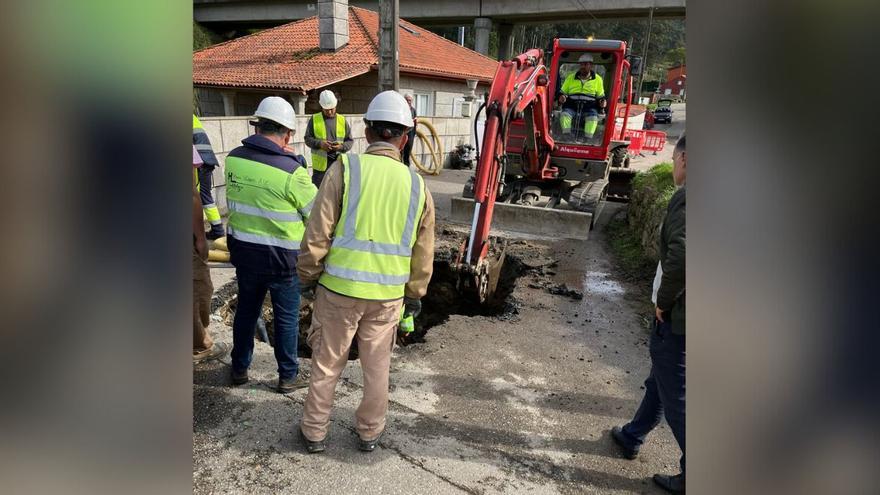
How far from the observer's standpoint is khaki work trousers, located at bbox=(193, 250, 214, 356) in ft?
12.4

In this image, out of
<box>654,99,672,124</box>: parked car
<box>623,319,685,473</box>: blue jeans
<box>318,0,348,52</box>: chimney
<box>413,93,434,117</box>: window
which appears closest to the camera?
<box>623,319,685,473</box>: blue jeans

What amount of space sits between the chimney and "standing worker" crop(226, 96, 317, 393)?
14163 mm

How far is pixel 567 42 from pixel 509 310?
570 cm


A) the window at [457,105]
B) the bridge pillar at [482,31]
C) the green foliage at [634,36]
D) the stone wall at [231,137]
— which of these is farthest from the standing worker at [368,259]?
the green foliage at [634,36]

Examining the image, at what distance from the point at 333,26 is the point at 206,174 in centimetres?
1298

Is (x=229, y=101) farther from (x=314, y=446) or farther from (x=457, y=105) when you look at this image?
(x=314, y=446)

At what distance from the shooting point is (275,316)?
3502 millimetres

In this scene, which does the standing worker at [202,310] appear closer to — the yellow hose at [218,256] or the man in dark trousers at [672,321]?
the yellow hose at [218,256]

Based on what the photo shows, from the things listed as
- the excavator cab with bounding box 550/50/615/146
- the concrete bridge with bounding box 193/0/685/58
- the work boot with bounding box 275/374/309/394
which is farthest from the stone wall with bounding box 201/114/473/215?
the concrete bridge with bounding box 193/0/685/58

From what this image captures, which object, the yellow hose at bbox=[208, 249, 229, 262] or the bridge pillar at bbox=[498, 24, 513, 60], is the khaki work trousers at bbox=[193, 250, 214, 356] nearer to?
the yellow hose at bbox=[208, 249, 229, 262]
